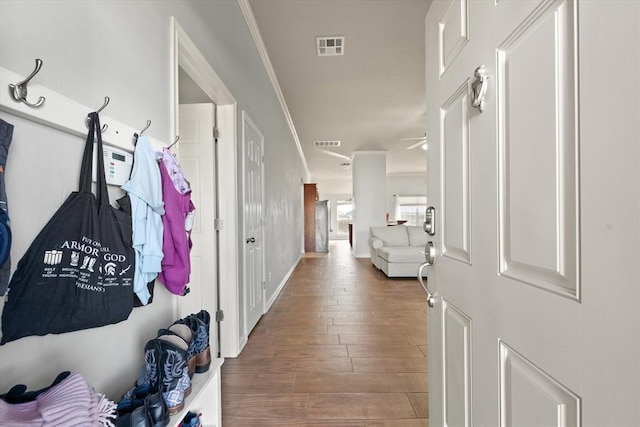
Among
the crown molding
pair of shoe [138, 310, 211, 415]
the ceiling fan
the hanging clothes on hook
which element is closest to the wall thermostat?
the hanging clothes on hook

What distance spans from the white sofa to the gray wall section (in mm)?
4526

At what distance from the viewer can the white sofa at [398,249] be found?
17.6 ft

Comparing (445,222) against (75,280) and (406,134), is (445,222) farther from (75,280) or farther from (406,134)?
(406,134)

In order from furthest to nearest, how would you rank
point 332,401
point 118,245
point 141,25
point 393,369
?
point 393,369 < point 332,401 < point 141,25 < point 118,245

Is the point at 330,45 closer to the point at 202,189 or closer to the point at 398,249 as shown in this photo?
the point at 202,189

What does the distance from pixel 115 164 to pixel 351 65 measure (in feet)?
11.3

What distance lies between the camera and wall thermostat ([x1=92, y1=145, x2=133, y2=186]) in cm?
97

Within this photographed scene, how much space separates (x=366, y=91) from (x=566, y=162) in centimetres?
444

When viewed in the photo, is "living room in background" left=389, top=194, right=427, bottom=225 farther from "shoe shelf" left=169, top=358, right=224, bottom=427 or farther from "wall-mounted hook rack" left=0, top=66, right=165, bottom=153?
"wall-mounted hook rack" left=0, top=66, right=165, bottom=153

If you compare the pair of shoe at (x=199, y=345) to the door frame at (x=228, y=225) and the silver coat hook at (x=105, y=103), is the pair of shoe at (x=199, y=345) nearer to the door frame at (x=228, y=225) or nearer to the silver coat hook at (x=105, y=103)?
the silver coat hook at (x=105, y=103)

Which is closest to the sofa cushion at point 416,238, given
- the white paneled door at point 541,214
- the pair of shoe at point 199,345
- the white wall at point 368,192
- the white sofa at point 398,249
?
the white sofa at point 398,249

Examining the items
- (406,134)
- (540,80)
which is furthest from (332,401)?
(406,134)

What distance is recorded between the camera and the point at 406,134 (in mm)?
6918

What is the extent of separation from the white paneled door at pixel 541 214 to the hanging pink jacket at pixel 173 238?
3.32 ft
